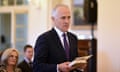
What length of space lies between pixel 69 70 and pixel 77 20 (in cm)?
479

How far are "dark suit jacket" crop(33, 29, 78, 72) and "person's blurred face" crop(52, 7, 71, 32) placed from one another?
11 cm

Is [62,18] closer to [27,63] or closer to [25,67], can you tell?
[25,67]

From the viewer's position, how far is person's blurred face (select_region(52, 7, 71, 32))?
2783 millimetres

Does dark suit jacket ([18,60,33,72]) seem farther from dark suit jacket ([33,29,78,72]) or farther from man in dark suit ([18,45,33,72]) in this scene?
dark suit jacket ([33,29,78,72])

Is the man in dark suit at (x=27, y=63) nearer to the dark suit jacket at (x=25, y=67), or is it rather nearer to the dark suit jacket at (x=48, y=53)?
the dark suit jacket at (x=25, y=67)

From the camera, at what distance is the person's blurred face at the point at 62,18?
278cm

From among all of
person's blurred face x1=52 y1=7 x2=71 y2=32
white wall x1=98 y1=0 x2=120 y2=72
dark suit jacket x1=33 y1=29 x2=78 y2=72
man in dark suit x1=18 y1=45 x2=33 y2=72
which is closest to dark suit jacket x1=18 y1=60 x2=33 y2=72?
man in dark suit x1=18 y1=45 x2=33 y2=72

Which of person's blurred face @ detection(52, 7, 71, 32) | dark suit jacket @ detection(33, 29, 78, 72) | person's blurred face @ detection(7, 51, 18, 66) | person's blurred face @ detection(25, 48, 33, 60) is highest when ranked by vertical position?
person's blurred face @ detection(52, 7, 71, 32)

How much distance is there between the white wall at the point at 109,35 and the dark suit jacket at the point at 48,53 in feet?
4.00

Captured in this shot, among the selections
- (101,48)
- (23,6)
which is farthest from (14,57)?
(23,6)

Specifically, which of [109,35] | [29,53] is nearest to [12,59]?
[29,53]

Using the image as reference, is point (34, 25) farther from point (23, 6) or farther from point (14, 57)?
point (14, 57)

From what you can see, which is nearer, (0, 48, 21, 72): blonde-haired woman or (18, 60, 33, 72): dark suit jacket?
(0, 48, 21, 72): blonde-haired woman

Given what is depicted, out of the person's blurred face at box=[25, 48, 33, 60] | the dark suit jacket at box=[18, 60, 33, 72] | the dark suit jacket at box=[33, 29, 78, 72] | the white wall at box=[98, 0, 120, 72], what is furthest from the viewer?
the person's blurred face at box=[25, 48, 33, 60]
